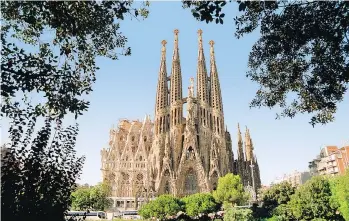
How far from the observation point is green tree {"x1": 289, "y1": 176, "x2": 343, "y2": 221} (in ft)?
82.9

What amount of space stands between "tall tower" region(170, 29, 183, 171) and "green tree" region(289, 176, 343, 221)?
88.8ft

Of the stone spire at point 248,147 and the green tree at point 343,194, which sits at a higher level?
the stone spire at point 248,147

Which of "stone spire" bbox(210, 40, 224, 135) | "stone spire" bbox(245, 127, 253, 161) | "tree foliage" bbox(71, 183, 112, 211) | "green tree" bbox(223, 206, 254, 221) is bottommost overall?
"green tree" bbox(223, 206, 254, 221)

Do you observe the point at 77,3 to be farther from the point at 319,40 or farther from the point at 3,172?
the point at 319,40

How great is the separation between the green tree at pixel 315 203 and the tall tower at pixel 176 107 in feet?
88.8

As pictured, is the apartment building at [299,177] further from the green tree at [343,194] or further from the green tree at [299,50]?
the green tree at [299,50]

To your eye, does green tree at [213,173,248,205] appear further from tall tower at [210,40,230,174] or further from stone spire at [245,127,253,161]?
stone spire at [245,127,253,161]

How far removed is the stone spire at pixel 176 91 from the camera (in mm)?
55250

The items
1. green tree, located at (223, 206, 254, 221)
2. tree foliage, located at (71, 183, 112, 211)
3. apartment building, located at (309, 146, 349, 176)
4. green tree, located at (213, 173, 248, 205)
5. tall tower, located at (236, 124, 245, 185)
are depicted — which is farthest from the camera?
tall tower, located at (236, 124, 245, 185)

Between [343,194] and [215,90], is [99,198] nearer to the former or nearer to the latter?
[215,90]

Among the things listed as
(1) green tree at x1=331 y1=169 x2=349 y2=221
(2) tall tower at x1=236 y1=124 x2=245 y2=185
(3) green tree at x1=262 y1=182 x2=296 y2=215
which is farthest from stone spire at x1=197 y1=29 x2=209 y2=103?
(1) green tree at x1=331 y1=169 x2=349 y2=221

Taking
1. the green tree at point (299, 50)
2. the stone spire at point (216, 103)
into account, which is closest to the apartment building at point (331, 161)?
the stone spire at point (216, 103)

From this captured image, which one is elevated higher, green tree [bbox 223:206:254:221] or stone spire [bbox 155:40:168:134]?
stone spire [bbox 155:40:168:134]

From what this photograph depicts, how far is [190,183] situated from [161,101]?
50.5ft
